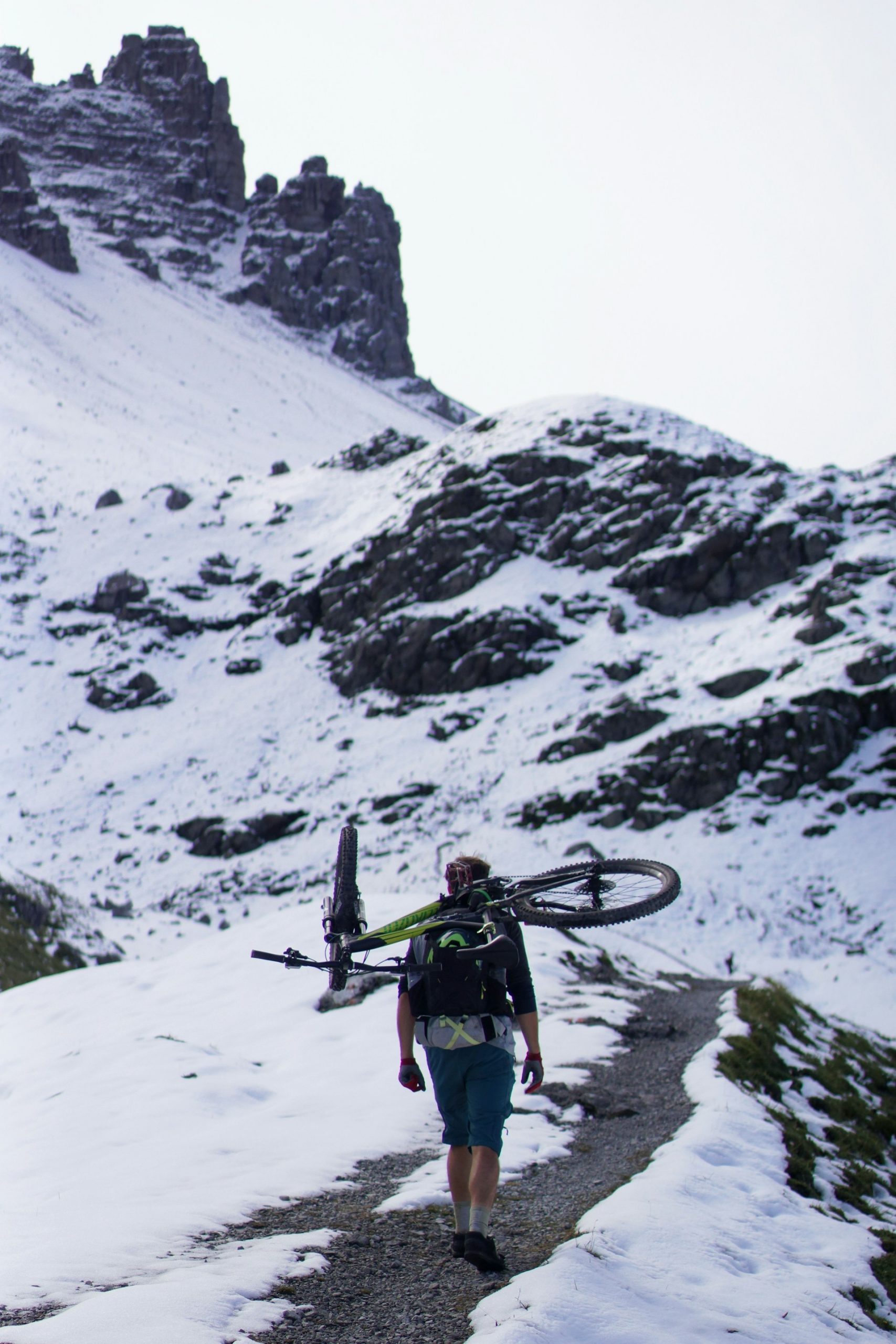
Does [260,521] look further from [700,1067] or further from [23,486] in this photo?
[700,1067]

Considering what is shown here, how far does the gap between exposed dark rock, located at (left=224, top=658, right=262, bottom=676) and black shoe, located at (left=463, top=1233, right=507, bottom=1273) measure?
38.9 meters

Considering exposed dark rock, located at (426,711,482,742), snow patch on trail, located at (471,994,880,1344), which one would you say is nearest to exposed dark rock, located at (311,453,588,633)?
exposed dark rock, located at (426,711,482,742)

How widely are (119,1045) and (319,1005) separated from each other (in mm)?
3227

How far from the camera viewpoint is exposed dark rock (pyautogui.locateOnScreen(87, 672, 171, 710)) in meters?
41.8

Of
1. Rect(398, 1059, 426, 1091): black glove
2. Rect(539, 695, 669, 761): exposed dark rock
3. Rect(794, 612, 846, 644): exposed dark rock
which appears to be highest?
Rect(794, 612, 846, 644): exposed dark rock

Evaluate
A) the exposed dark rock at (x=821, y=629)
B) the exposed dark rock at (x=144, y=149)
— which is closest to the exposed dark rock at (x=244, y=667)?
the exposed dark rock at (x=821, y=629)

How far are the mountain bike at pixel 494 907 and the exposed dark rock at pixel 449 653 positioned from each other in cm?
3069

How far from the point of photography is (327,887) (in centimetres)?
2884

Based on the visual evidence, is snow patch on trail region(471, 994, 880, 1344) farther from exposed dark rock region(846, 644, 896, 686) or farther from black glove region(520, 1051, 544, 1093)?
exposed dark rock region(846, 644, 896, 686)

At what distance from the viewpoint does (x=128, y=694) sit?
42.2 metres

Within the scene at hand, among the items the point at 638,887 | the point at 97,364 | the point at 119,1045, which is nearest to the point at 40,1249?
the point at 638,887

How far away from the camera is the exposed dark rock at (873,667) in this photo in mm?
29094

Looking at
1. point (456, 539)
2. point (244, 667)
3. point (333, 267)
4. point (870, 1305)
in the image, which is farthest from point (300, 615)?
point (333, 267)

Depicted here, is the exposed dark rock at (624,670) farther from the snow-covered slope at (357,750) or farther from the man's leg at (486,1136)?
the man's leg at (486,1136)
